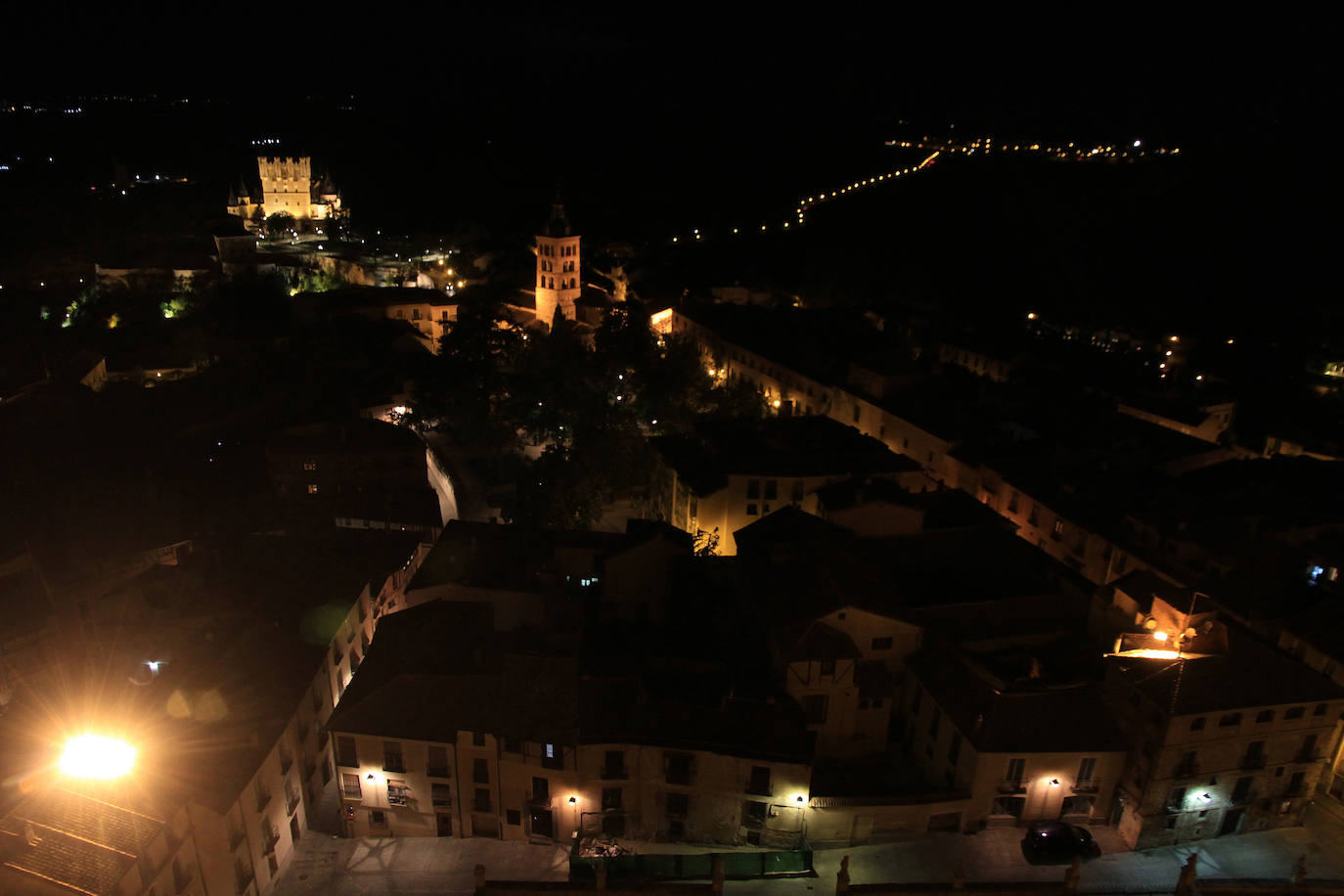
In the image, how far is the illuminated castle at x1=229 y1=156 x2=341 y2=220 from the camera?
9012 centimetres

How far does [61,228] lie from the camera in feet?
302

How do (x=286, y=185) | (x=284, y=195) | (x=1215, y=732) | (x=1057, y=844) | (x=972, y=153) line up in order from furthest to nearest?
(x=972, y=153) < (x=284, y=195) < (x=286, y=185) < (x=1215, y=732) < (x=1057, y=844)

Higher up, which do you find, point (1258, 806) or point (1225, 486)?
point (1225, 486)

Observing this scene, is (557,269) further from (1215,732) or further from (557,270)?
(1215,732)

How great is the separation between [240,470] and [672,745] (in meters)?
27.8

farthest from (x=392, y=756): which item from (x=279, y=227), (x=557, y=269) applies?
(x=279, y=227)

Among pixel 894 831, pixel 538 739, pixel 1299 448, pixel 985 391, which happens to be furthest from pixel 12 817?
pixel 1299 448

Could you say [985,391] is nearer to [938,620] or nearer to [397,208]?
[938,620]

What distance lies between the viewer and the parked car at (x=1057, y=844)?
21.2 m

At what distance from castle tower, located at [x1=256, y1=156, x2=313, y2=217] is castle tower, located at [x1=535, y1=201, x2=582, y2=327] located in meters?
41.6

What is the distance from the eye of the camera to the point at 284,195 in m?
91.7

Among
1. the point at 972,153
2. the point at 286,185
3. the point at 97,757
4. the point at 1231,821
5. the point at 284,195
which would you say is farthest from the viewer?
the point at 972,153

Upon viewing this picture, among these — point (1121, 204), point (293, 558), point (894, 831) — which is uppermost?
point (1121, 204)

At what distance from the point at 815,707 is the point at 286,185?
290 ft
